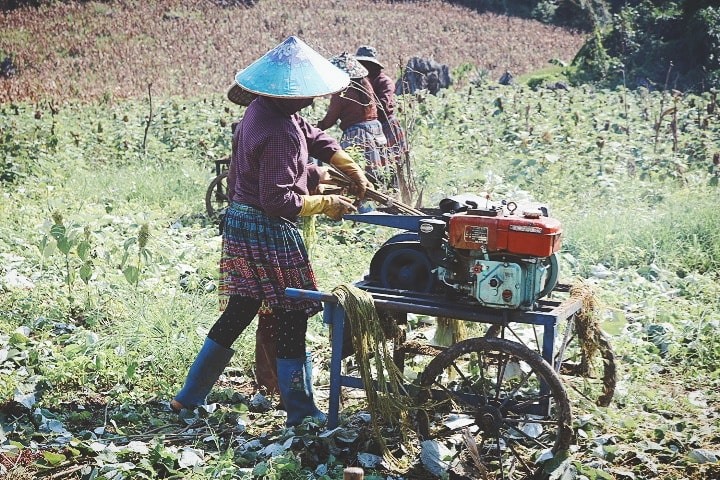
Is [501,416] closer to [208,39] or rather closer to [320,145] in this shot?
[320,145]

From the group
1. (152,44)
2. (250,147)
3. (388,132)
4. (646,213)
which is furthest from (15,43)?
(250,147)

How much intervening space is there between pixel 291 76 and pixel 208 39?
14.8 metres

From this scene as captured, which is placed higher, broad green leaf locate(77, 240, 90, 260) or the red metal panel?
the red metal panel

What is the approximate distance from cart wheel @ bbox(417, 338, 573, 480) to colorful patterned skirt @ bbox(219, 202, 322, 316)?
75 centimetres

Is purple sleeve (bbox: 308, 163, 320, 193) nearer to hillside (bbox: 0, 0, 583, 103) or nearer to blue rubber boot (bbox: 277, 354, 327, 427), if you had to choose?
blue rubber boot (bbox: 277, 354, 327, 427)

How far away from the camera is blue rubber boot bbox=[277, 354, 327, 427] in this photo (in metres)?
4.09

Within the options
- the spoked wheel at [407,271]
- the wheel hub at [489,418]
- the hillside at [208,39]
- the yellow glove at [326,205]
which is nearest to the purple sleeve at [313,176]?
the yellow glove at [326,205]

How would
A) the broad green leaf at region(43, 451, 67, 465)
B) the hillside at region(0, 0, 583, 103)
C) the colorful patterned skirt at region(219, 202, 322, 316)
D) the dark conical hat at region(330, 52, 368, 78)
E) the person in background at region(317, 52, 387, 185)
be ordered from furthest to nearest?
the hillside at region(0, 0, 583, 103)
the person in background at region(317, 52, 387, 185)
the dark conical hat at region(330, 52, 368, 78)
the colorful patterned skirt at region(219, 202, 322, 316)
the broad green leaf at region(43, 451, 67, 465)

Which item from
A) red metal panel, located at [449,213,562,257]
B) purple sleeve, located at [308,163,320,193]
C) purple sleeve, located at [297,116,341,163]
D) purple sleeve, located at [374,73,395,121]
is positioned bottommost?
red metal panel, located at [449,213,562,257]

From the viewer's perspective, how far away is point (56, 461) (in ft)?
11.8

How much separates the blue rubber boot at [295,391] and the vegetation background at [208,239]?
0.39 feet

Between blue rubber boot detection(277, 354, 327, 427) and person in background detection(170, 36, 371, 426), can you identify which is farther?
blue rubber boot detection(277, 354, 327, 427)

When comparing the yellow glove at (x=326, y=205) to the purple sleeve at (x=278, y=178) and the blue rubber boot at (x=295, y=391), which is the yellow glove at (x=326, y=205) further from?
the blue rubber boot at (x=295, y=391)

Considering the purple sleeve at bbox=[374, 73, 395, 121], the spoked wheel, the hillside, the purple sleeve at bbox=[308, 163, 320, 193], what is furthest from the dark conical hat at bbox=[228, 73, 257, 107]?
the hillside
